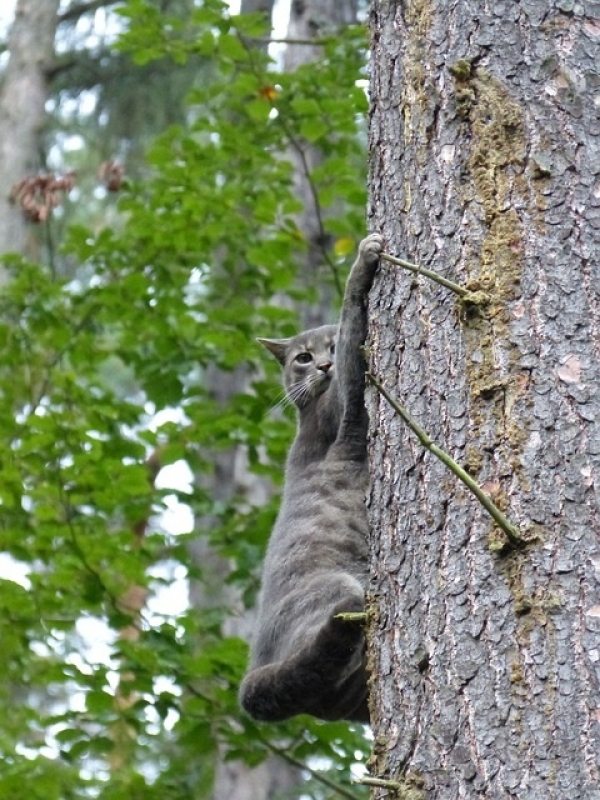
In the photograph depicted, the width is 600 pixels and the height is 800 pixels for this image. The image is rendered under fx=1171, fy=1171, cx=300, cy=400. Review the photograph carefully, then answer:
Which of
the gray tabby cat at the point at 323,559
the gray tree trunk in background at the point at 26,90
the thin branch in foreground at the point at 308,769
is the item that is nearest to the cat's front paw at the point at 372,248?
the gray tabby cat at the point at 323,559

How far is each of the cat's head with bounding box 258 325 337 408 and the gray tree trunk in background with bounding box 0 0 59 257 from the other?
158 inches

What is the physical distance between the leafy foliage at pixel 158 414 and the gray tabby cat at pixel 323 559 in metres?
1.10

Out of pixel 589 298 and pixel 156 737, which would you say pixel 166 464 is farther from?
pixel 589 298

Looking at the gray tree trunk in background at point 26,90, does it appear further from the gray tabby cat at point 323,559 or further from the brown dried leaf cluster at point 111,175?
the gray tabby cat at point 323,559

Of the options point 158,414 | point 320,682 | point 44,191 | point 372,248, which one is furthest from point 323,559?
point 44,191

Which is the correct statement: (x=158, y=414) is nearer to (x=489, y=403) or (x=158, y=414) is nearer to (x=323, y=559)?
(x=323, y=559)

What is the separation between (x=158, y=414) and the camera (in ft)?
19.7

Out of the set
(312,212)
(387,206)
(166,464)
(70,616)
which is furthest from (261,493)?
(387,206)

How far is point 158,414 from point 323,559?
2.52 m

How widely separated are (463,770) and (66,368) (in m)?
4.37

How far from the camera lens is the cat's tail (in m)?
2.96

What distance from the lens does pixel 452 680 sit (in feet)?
6.46

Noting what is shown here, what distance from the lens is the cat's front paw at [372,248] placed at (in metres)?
2.52

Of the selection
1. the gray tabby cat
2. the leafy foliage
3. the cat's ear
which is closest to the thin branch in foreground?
the leafy foliage
